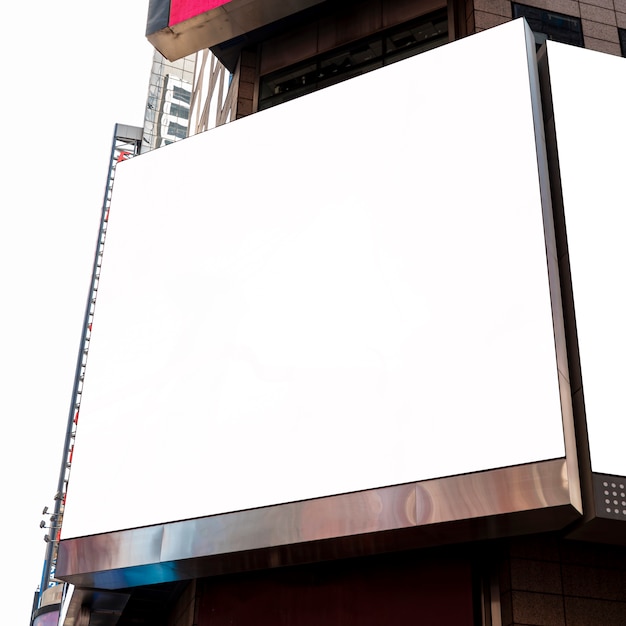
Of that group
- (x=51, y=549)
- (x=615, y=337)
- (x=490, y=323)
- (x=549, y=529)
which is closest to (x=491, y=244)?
(x=490, y=323)

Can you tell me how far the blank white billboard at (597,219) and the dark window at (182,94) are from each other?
5240 centimetres

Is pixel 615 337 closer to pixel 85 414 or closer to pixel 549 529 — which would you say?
pixel 549 529

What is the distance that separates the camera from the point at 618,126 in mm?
14078

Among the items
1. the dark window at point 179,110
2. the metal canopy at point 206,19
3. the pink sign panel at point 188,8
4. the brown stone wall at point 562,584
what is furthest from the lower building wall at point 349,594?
the dark window at point 179,110

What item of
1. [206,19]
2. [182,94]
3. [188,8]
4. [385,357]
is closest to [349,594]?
[385,357]

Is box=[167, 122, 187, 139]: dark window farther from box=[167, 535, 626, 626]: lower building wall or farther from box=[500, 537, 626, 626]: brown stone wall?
box=[500, 537, 626, 626]: brown stone wall

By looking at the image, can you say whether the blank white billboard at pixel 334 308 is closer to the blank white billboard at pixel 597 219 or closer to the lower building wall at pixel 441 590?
the blank white billboard at pixel 597 219

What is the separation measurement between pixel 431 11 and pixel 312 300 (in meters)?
7.39

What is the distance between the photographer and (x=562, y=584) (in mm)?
12398

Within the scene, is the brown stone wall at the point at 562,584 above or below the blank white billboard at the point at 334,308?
below

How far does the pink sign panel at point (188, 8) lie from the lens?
805 inches

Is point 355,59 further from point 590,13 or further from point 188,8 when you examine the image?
point 590,13

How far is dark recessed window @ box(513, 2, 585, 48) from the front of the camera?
17.8 metres

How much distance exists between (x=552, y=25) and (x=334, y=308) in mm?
7811
